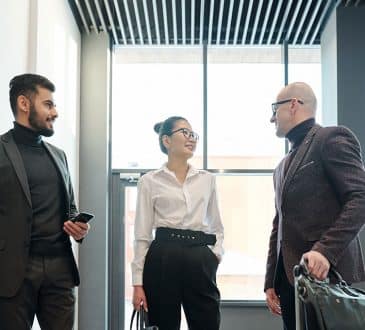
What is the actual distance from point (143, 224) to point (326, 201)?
36.9 inches

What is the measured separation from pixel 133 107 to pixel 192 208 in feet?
8.22

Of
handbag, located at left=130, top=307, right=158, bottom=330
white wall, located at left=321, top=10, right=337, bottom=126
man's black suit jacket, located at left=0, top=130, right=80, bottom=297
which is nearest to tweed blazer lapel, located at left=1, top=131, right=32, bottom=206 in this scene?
man's black suit jacket, located at left=0, top=130, right=80, bottom=297

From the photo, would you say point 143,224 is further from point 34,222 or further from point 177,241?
point 34,222

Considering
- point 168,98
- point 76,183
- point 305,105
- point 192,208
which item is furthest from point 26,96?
point 168,98

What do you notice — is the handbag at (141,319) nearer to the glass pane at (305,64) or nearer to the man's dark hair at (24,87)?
the man's dark hair at (24,87)

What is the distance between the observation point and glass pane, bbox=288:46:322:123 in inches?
192

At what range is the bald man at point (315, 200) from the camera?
6.03ft

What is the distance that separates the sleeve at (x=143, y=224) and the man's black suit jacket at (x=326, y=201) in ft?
2.32

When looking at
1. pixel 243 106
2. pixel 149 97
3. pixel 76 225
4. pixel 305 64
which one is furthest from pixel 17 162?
pixel 305 64

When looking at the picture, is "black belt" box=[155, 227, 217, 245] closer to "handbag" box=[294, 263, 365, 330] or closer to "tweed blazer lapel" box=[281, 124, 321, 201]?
"tweed blazer lapel" box=[281, 124, 321, 201]

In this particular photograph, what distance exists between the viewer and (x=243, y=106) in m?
4.85

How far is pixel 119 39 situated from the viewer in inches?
187

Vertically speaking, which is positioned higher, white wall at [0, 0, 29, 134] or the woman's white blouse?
white wall at [0, 0, 29, 134]

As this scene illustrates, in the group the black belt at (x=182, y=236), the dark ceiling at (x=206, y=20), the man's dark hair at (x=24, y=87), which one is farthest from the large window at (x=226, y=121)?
the man's dark hair at (x=24, y=87)
